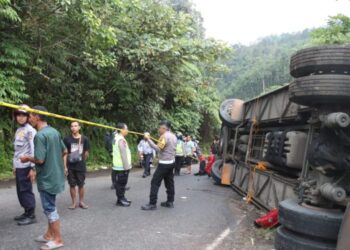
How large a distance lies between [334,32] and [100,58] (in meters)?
8.22

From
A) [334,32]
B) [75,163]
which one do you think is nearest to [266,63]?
[334,32]

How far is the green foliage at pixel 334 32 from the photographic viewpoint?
585 inches

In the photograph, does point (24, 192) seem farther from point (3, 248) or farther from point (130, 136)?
point (130, 136)

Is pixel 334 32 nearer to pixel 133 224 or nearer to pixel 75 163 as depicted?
pixel 75 163

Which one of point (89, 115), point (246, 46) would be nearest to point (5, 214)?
point (89, 115)

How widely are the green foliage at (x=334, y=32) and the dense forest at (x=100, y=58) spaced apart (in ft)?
0.13

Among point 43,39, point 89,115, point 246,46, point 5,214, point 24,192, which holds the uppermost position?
point 246,46

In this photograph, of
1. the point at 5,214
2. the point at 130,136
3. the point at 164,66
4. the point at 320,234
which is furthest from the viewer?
the point at 130,136

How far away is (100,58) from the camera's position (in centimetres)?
1395

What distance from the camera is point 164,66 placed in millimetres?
17297

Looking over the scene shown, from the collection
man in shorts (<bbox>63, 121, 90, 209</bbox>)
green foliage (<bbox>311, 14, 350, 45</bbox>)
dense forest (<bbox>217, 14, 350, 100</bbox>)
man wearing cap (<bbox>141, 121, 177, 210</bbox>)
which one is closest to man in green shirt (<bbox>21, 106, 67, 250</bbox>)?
man in shorts (<bbox>63, 121, 90, 209</bbox>)

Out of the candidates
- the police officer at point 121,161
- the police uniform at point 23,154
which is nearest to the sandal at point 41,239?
the police uniform at point 23,154

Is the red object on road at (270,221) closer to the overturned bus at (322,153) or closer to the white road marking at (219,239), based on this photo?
the white road marking at (219,239)

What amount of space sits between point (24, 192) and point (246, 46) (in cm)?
9981
